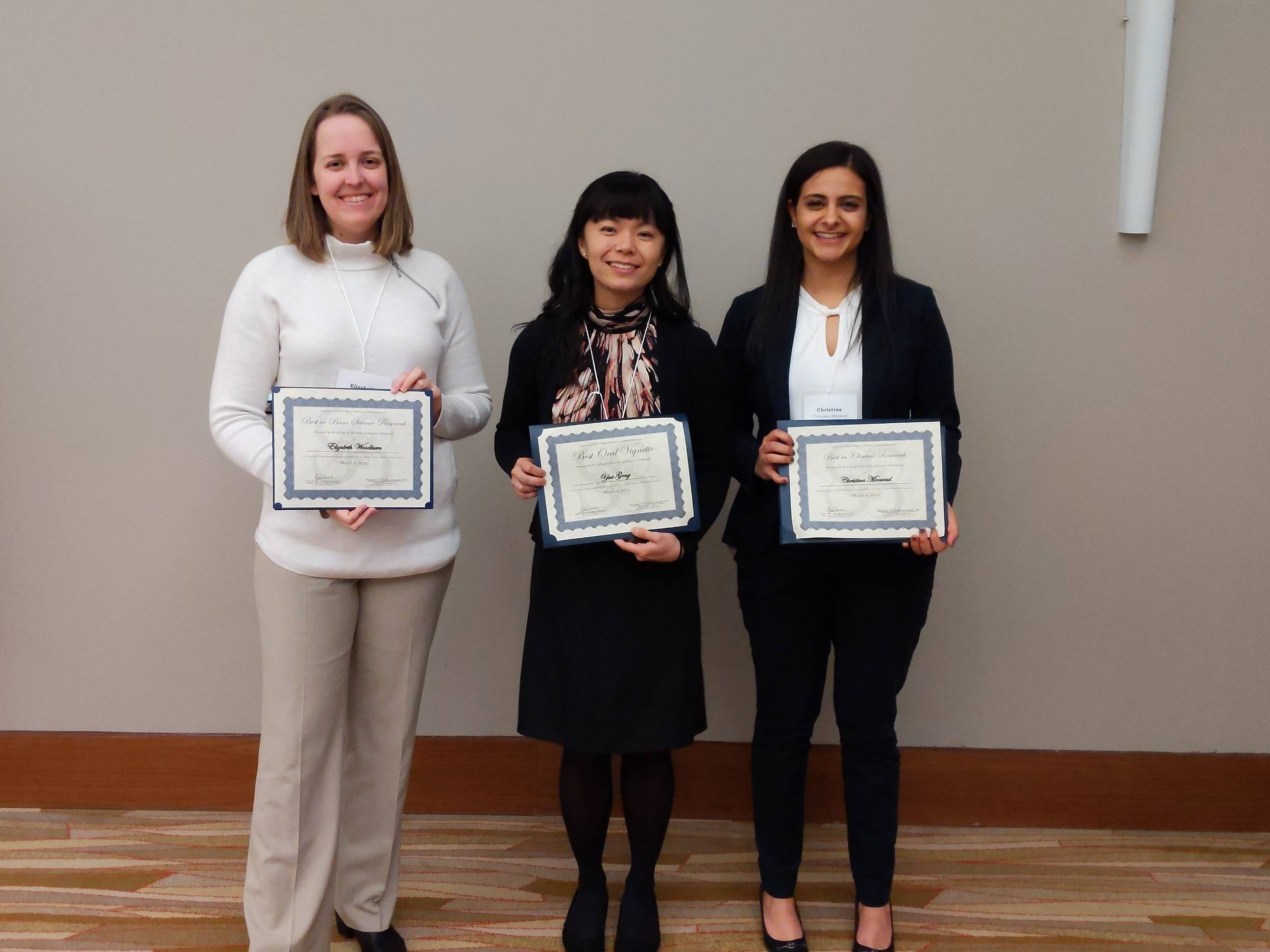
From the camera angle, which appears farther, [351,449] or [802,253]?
[802,253]

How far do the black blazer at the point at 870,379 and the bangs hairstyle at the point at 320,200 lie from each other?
0.70 m

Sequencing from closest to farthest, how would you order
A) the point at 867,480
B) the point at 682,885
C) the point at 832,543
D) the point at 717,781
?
1. the point at 867,480
2. the point at 832,543
3. the point at 682,885
4. the point at 717,781

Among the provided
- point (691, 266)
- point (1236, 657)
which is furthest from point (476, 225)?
point (1236, 657)

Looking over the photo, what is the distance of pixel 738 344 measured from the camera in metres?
2.08

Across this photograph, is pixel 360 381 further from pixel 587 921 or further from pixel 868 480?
pixel 587 921

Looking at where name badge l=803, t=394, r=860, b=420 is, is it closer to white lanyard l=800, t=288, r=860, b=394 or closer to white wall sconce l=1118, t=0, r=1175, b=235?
white lanyard l=800, t=288, r=860, b=394

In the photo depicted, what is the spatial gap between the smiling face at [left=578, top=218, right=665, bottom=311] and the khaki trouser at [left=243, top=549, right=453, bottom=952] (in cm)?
68

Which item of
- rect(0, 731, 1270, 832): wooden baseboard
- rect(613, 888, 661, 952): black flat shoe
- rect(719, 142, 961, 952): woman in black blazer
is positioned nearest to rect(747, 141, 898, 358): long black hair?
rect(719, 142, 961, 952): woman in black blazer

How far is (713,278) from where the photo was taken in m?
2.65

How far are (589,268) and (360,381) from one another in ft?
1.65

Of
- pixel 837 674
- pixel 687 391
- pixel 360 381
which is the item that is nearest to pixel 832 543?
pixel 837 674

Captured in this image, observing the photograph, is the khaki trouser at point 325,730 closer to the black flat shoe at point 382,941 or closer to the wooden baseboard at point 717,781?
the black flat shoe at point 382,941

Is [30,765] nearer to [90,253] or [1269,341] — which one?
[90,253]

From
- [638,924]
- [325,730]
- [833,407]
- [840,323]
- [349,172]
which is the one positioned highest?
[349,172]
